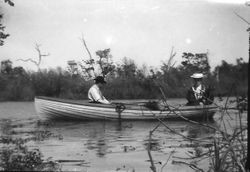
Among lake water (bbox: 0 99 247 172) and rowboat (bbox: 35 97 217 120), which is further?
rowboat (bbox: 35 97 217 120)

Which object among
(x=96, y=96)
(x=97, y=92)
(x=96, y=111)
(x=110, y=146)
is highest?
(x=97, y=92)

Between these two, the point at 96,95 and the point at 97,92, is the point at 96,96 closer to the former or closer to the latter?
the point at 96,95

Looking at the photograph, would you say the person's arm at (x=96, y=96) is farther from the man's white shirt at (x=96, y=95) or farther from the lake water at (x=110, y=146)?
the lake water at (x=110, y=146)

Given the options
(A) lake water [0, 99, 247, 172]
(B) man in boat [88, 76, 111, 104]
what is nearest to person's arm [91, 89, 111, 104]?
(B) man in boat [88, 76, 111, 104]

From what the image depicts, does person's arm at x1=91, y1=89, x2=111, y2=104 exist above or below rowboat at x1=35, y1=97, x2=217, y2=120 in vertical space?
above

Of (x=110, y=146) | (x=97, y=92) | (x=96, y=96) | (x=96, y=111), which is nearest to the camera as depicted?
(x=110, y=146)

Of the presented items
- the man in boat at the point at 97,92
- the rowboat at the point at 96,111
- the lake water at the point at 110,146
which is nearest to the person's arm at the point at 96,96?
the man in boat at the point at 97,92

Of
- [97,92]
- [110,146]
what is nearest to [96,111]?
[97,92]

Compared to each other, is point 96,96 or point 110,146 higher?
point 96,96

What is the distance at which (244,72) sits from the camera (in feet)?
19.7

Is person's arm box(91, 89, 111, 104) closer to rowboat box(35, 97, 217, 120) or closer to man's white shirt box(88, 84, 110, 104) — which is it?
man's white shirt box(88, 84, 110, 104)

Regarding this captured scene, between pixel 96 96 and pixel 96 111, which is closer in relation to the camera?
pixel 96 96

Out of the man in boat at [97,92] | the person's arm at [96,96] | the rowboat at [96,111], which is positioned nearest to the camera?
the man in boat at [97,92]

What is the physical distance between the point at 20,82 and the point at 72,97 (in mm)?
7240
